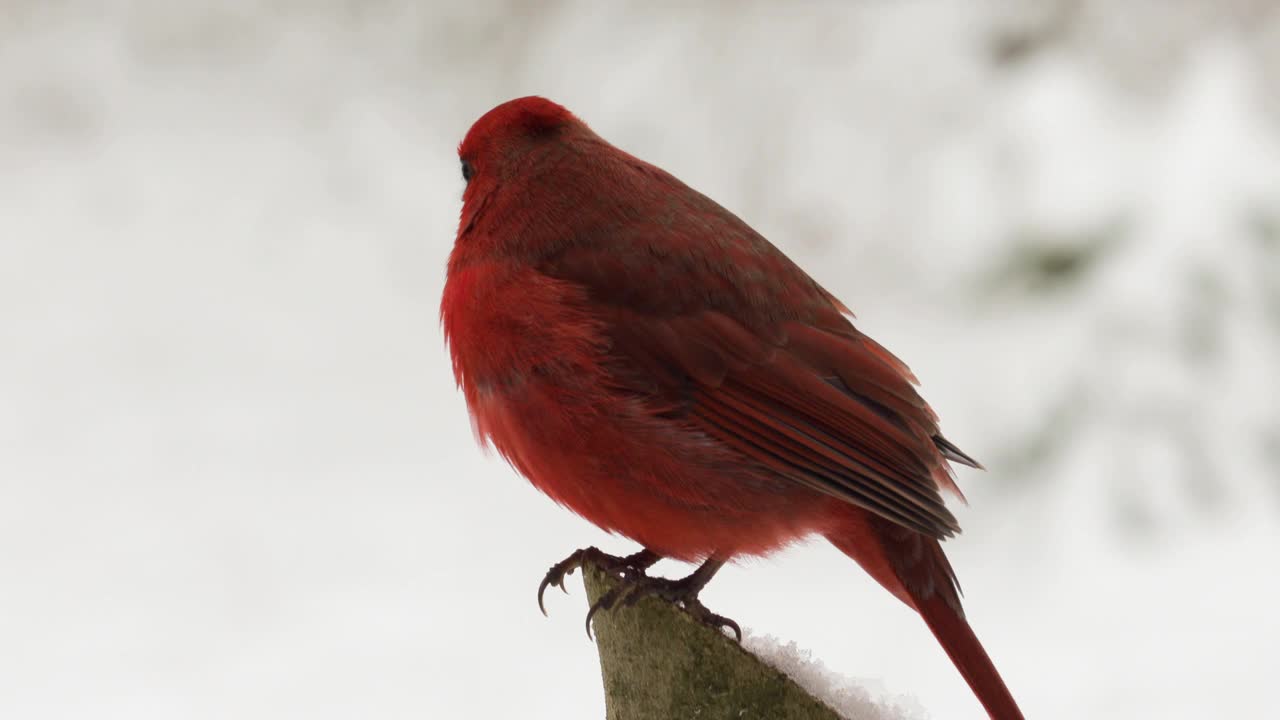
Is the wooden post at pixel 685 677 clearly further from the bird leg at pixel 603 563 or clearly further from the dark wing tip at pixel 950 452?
the dark wing tip at pixel 950 452

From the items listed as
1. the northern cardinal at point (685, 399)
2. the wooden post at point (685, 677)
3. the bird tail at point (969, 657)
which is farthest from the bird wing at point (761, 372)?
the wooden post at point (685, 677)

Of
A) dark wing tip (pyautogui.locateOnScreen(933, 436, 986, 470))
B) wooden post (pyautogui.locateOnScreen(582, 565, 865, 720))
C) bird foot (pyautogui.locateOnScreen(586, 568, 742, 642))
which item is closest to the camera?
wooden post (pyautogui.locateOnScreen(582, 565, 865, 720))

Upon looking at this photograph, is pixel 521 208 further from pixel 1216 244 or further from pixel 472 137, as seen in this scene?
pixel 1216 244

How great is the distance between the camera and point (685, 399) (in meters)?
2.00

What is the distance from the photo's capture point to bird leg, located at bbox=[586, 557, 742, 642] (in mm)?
1868

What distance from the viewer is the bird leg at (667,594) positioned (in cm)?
187

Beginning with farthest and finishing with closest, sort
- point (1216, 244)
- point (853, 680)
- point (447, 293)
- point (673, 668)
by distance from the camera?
point (1216, 244) < point (447, 293) < point (853, 680) < point (673, 668)

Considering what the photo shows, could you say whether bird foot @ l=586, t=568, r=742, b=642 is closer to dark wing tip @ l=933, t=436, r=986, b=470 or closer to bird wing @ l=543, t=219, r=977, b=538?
bird wing @ l=543, t=219, r=977, b=538

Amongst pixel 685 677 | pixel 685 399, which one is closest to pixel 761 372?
pixel 685 399

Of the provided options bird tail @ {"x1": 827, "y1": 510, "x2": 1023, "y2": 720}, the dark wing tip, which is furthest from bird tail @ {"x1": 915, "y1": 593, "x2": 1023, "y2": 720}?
the dark wing tip

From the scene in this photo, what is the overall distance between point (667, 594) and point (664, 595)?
17mm

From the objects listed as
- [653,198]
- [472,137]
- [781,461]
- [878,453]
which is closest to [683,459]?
[781,461]

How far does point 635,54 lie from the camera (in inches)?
143

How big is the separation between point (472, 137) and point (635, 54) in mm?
1471
